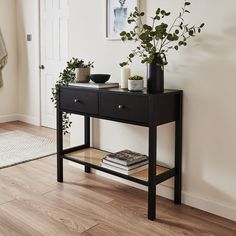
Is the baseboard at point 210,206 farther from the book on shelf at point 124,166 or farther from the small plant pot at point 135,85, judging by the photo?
the small plant pot at point 135,85

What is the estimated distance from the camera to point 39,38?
4867 mm

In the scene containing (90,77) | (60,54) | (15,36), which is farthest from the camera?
(15,36)

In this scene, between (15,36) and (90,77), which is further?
(15,36)

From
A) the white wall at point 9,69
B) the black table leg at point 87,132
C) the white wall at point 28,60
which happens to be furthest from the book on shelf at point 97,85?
the white wall at point 9,69

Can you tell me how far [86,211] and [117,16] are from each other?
1.52 meters

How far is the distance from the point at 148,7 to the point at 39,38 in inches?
108

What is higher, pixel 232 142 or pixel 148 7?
pixel 148 7

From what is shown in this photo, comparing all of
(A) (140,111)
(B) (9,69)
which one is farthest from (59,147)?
(B) (9,69)

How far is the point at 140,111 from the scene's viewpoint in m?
2.19

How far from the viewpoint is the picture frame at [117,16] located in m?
2.61

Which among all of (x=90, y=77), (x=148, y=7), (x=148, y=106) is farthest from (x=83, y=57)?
(x=148, y=106)

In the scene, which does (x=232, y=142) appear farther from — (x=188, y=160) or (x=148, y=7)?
(x=148, y=7)

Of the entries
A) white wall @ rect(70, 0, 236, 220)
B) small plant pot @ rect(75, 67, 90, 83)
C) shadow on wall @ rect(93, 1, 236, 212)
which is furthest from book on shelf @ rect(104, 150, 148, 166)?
small plant pot @ rect(75, 67, 90, 83)

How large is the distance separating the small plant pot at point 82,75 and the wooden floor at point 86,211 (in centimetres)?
86
